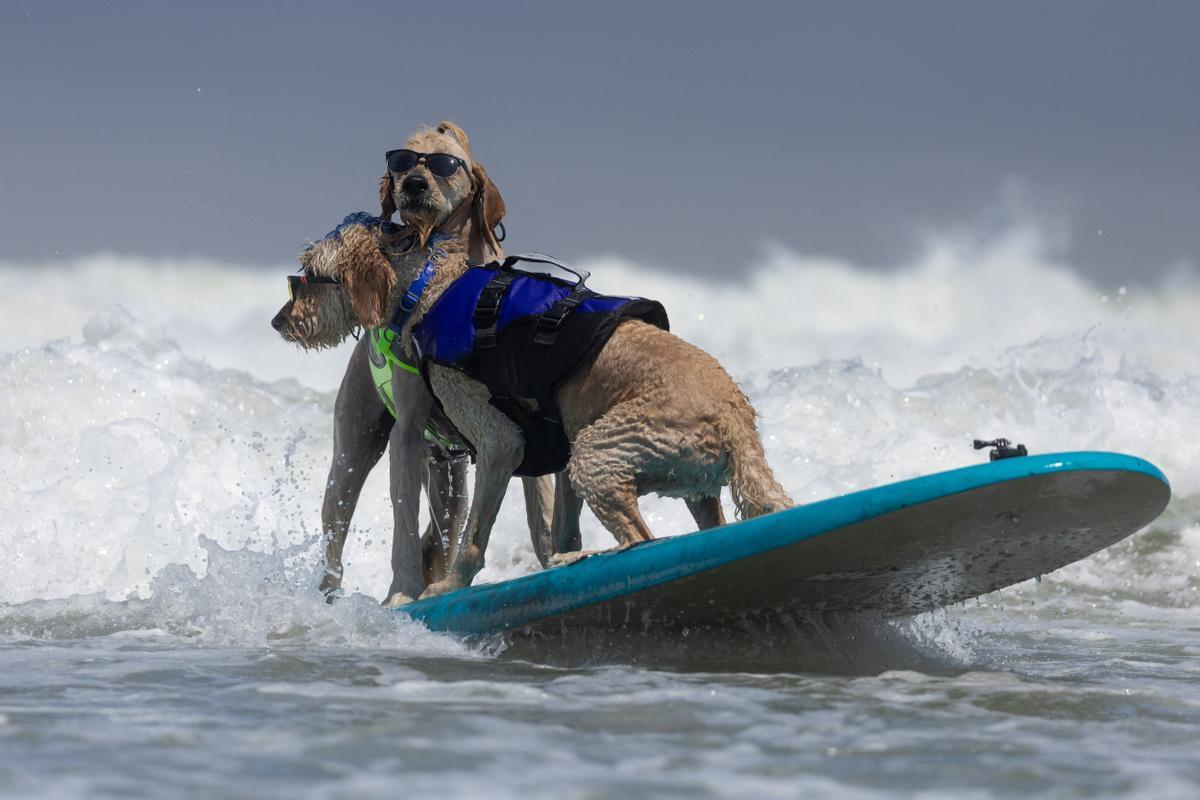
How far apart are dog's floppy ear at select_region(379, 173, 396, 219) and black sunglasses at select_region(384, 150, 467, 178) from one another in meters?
0.19

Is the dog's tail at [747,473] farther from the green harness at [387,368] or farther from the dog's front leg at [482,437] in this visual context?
the green harness at [387,368]

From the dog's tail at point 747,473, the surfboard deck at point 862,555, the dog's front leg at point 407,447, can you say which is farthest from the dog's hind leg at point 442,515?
the dog's tail at point 747,473

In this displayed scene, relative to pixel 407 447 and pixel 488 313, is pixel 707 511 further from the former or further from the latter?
pixel 407 447

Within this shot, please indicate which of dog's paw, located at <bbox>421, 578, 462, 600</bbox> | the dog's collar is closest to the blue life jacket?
the dog's collar

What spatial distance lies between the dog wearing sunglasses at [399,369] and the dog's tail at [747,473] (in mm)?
1267

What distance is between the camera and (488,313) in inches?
213

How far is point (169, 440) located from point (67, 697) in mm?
9568

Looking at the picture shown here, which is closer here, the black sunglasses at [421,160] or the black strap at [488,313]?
the black strap at [488,313]

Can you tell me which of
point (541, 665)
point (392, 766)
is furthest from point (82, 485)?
point (392, 766)

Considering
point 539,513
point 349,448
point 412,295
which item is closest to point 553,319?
point 412,295

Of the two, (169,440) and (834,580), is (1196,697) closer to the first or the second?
(834,580)

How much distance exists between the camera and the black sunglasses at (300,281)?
5.89 m

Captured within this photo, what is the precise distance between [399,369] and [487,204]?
94cm

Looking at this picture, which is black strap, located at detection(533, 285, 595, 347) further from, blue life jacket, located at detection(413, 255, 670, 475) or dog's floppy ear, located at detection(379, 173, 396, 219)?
dog's floppy ear, located at detection(379, 173, 396, 219)
